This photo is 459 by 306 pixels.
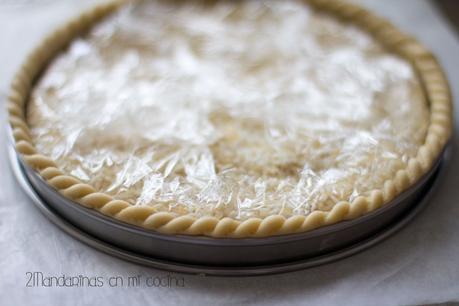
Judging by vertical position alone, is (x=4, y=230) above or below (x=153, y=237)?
below

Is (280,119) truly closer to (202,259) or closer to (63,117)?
(202,259)

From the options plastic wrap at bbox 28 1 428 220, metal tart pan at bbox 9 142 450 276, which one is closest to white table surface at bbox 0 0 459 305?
metal tart pan at bbox 9 142 450 276

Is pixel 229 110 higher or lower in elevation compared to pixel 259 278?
higher

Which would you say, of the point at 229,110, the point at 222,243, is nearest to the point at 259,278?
the point at 222,243

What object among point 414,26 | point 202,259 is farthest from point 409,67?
point 202,259

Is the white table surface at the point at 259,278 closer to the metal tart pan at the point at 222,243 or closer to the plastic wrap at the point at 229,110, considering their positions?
the metal tart pan at the point at 222,243

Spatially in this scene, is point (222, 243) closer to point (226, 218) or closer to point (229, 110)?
point (226, 218)
